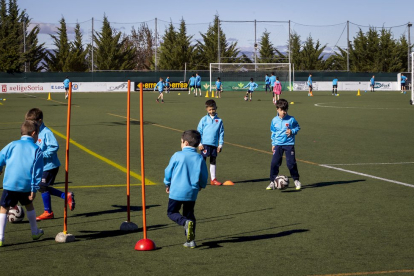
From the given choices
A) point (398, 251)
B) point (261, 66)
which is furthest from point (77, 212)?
point (261, 66)

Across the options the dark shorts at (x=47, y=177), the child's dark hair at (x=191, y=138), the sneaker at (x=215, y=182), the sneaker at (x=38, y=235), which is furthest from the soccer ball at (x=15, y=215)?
the sneaker at (x=215, y=182)

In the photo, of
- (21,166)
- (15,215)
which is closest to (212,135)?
(15,215)

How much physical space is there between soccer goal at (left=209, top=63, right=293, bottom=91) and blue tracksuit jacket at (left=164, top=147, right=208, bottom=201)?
213 feet

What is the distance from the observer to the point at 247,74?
2891 inches

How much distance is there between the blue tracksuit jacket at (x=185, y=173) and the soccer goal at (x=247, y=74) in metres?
65.0

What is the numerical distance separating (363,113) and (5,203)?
2813cm

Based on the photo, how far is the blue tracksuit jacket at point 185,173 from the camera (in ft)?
24.5

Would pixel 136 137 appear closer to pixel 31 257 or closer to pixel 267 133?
pixel 267 133

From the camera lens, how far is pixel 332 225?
349 inches

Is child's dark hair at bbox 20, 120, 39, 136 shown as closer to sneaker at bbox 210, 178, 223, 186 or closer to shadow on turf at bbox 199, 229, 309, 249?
shadow on turf at bbox 199, 229, 309, 249

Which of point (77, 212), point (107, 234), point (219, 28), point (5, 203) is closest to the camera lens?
point (5, 203)

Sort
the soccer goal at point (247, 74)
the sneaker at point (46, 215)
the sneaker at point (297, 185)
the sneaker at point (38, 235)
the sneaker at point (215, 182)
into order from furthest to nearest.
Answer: the soccer goal at point (247, 74) → the sneaker at point (215, 182) → the sneaker at point (297, 185) → the sneaker at point (46, 215) → the sneaker at point (38, 235)

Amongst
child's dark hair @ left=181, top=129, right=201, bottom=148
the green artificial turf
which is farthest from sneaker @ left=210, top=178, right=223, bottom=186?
child's dark hair @ left=181, top=129, right=201, bottom=148

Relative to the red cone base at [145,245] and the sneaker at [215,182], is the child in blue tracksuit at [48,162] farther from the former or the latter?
the sneaker at [215,182]
